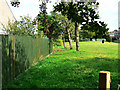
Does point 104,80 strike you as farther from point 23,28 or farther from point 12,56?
point 23,28

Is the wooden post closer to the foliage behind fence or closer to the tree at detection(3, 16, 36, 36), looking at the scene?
the foliage behind fence

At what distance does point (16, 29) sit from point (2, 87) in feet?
35.8

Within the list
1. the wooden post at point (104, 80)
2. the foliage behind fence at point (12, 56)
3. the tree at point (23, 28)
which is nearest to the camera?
the wooden post at point (104, 80)

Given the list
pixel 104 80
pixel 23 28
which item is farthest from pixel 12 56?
pixel 23 28

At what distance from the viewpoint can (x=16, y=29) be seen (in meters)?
16.0

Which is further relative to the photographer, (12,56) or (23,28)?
(23,28)

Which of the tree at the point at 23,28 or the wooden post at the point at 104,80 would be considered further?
the tree at the point at 23,28

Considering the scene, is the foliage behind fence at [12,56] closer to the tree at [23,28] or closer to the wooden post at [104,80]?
the wooden post at [104,80]

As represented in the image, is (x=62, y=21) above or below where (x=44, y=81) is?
above

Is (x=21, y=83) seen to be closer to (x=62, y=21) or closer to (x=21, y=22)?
(x=21, y=22)

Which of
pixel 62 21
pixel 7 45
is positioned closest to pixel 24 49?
pixel 7 45

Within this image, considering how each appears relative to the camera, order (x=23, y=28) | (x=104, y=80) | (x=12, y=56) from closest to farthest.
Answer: (x=104, y=80)
(x=12, y=56)
(x=23, y=28)

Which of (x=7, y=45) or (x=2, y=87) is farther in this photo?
(x=7, y=45)

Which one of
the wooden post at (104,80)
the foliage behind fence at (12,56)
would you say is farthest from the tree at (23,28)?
the wooden post at (104,80)
